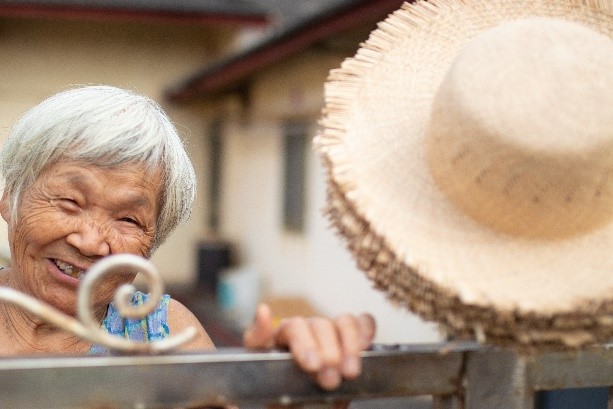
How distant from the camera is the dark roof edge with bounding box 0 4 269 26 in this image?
9.73 meters

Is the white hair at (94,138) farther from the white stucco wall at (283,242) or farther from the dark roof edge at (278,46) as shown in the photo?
the white stucco wall at (283,242)

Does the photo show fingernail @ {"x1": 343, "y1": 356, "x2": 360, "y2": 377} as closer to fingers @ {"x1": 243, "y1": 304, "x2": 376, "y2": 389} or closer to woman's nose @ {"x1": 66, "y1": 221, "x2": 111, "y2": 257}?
fingers @ {"x1": 243, "y1": 304, "x2": 376, "y2": 389}

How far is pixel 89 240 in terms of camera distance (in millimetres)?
1345

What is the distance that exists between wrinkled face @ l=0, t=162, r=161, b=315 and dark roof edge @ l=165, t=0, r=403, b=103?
339 centimetres

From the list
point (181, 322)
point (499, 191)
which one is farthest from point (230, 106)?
point (499, 191)

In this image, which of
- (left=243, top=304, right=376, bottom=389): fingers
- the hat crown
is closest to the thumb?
(left=243, top=304, right=376, bottom=389): fingers

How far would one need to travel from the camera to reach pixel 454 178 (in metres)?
1.04

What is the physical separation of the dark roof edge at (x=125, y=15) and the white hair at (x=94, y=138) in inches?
358

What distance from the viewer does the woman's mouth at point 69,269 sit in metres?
1.38

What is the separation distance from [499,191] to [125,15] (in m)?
10.1

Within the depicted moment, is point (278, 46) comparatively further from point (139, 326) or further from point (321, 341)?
point (321, 341)

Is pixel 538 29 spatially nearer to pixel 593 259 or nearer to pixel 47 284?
pixel 593 259

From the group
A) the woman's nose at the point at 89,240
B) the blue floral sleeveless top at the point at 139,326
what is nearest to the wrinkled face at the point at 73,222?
the woman's nose at the point at 89,240

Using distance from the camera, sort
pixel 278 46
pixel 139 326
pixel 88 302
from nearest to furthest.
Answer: pixel 88 302 → pixel 139 326 → pixel 278 46
